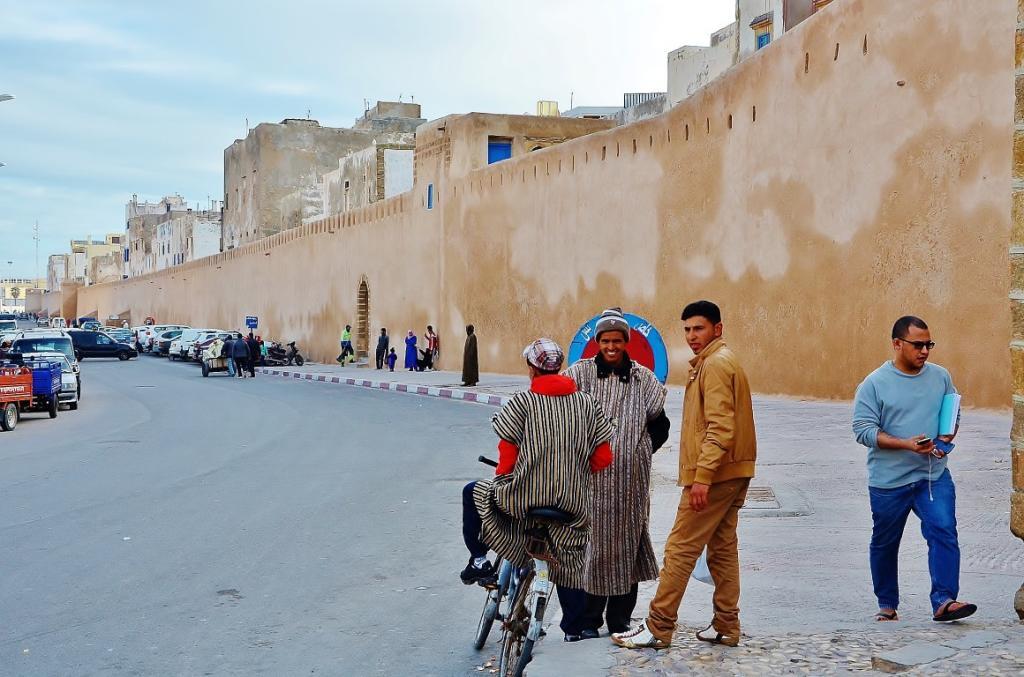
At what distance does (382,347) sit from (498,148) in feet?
25.4

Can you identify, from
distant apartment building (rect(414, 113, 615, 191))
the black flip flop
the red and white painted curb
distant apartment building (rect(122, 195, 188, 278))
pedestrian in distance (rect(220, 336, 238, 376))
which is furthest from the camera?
distant apartment building (rect(122, 195, 188, 278))

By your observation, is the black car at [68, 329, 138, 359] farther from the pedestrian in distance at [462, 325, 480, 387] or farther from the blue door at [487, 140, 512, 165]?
the pedestrian in distance at [462, 325, 480, 387]

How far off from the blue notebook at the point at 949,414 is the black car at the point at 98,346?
47.1m

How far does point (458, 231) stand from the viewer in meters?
35.1

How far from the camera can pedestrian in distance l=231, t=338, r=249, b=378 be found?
3438 cm

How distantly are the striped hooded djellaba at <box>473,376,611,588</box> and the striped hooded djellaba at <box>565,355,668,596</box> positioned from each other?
1.20 ft

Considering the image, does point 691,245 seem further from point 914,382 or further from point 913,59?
point 914,382

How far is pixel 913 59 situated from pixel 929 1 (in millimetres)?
772

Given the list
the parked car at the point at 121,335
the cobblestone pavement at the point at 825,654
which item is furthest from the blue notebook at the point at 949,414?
the parked car at the point at 121,335

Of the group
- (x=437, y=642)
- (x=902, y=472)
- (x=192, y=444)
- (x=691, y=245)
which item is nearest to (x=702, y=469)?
(x=902, y=472)

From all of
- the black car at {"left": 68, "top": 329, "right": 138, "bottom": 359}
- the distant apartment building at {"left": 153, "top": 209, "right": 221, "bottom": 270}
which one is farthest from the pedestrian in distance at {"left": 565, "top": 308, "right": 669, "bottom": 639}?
the distant apartment building at {"left": 153, "top": 209, "right": 221, "bottom": 270}

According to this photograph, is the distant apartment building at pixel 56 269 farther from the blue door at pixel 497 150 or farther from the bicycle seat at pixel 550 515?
the bicycle seat at pixel 550 515

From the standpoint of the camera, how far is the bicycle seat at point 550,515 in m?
5.05

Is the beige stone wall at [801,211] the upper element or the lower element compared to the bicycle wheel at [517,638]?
upper
